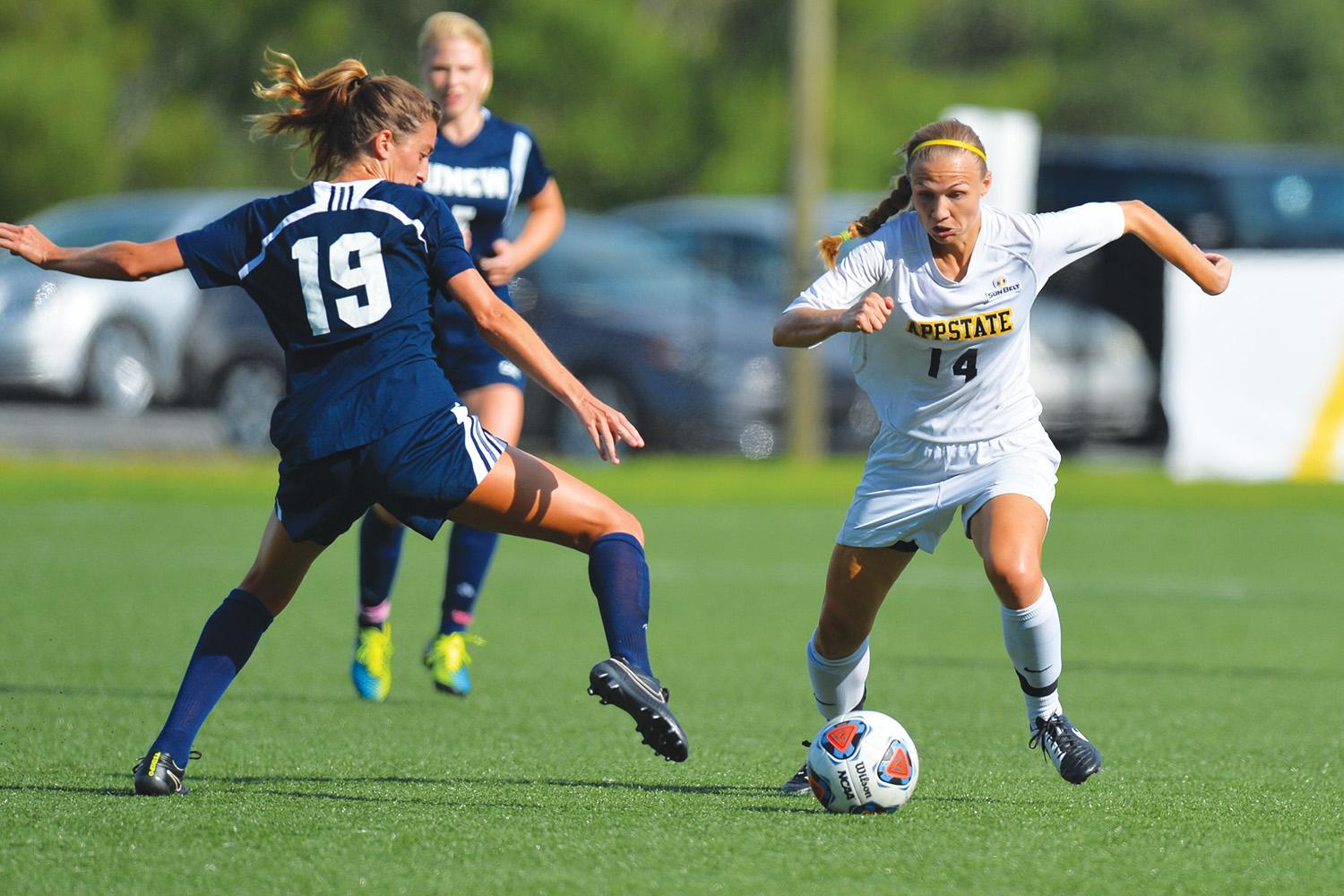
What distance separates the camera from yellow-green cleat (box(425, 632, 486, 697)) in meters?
6.90

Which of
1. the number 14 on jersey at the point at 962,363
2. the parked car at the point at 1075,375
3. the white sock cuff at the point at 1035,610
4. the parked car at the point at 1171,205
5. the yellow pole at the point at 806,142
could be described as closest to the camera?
the white sock cuff at the point at 1035,610

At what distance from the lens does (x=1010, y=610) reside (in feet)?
16.6

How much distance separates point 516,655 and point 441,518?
10.9 feet

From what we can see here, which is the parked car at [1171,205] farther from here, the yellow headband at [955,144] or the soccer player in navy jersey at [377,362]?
the soccer player in navy jersey at [377,362]

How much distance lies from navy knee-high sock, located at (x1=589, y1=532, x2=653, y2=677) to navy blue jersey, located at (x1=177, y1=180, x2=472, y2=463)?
0.56 meters

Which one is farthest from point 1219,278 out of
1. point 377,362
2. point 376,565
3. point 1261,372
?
point 1261,372

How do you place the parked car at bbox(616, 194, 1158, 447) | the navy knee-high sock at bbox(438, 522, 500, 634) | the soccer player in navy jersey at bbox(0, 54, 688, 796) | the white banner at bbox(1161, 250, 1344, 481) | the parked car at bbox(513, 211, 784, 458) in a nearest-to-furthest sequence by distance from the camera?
1. the soccer player in navy jersey at bbox(0, 54, 688, 796)
2. the navy knee-high sock at bbox(438, 522, 500, 634)
3. the parked car at bbox(513, 211, 784, 458)
4. the white banner at bbox(1161, 250, 1344, 481)
5. the parked car at bbox(616, 194, 1158, 447)

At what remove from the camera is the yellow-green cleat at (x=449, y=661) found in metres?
6.90

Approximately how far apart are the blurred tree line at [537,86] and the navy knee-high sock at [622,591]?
23.2 metres

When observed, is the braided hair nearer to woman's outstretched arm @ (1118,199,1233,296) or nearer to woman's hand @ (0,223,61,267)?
woman's outstretched arm @ (1118,199,1233,296)

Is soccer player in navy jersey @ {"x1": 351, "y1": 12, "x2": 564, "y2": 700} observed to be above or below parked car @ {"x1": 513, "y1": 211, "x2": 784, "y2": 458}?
above

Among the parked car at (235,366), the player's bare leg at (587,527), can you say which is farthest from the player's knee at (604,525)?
the parked car at (235,366)

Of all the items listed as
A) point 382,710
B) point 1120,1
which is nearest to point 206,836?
point 382,710

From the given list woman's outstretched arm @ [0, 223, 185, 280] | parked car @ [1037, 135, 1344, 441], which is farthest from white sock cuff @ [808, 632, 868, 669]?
parked car @ [1037, 135, 1344, 441]
